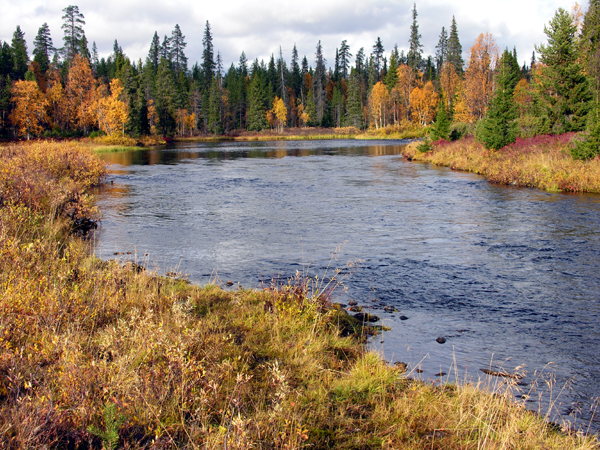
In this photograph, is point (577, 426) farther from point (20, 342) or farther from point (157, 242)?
point (157, 242)

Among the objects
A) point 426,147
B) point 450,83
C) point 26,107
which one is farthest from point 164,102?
point 426,147

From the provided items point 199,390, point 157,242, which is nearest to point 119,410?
point 199,390

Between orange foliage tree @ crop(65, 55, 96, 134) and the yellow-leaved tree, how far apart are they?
11.7 feet

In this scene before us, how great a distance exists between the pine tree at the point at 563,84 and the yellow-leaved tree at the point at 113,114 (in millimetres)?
51289

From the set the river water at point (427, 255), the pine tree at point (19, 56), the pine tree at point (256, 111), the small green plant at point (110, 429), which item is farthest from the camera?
the pine tree at point (256, 111)

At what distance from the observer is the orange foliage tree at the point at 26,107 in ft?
200

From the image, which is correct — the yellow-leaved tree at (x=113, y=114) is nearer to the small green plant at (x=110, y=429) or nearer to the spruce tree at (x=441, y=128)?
the spruce tree at (x=441, y=128)

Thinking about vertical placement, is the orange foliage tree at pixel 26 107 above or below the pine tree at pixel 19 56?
below

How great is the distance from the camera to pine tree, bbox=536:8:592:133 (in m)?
27.7

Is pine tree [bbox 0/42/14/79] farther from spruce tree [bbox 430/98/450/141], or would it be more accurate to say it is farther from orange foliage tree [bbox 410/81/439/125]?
orange foliage tree [bbox 410/81/439/125]

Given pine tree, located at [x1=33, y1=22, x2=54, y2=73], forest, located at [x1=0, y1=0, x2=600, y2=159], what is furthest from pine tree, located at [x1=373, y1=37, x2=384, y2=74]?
pine tree, located at [x1=33, y1=22, x2=54, y2=73]

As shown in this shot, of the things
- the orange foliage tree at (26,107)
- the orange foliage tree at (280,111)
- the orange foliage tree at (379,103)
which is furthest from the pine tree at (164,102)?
the orange foliage tree at (379,103)

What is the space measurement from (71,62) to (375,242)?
79.1 metres

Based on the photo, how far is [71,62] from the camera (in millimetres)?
76688
